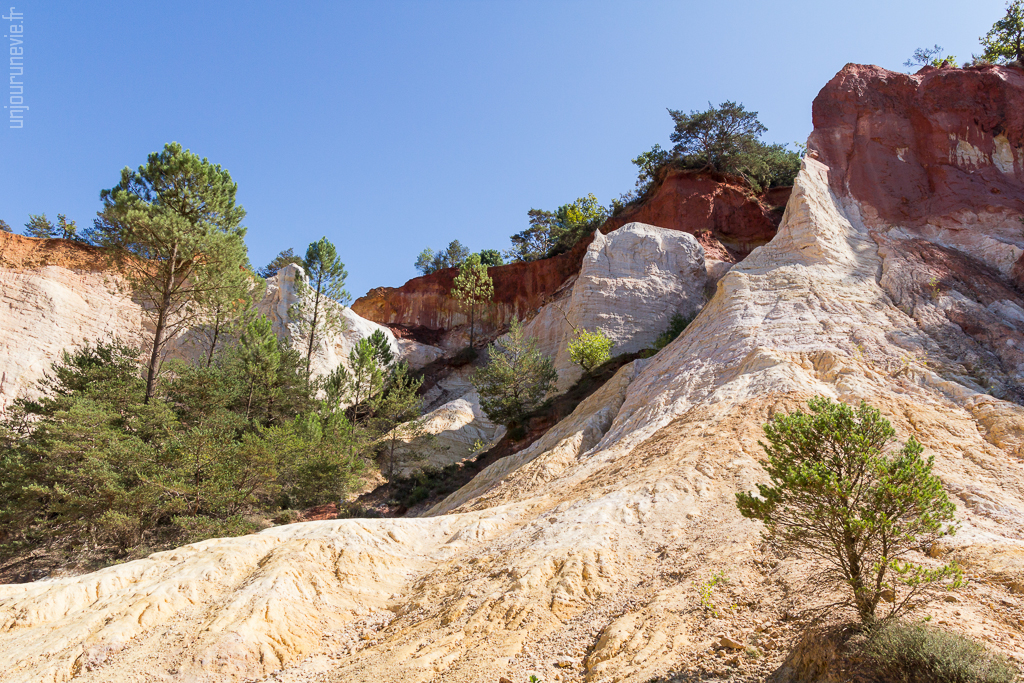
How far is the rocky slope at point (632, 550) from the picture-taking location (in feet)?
24.3

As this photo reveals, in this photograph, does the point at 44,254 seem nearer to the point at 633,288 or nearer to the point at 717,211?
the point at 633,288

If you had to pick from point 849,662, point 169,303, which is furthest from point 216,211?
point 849,662

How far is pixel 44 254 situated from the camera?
33750mm

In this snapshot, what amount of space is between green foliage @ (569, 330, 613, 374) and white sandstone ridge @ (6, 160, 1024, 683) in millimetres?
12055

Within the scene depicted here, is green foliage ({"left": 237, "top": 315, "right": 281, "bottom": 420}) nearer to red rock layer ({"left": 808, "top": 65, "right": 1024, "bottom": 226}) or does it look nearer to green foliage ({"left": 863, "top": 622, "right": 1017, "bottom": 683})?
green foliage ({"left": 863, "top": 622, "right": 1017, "bottom": 683})

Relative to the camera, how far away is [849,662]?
5.47 metres

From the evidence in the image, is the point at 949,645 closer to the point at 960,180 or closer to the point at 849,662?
the point at 849,662

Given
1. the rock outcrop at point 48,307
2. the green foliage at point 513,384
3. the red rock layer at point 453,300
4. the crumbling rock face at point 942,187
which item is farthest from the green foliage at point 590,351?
the rock outcrop at point 48,307

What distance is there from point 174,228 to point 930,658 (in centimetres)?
2192

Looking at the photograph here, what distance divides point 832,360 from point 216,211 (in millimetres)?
20514

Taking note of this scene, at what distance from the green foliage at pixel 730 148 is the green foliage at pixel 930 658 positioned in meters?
37.8

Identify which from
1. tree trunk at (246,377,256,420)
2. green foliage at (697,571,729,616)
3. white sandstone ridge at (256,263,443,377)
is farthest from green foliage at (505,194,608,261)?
green foliage at (697,571,729,616)

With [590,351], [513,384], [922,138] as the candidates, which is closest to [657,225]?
[590,351]

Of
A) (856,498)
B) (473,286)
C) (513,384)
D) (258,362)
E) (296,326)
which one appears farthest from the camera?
A: (473,286)
